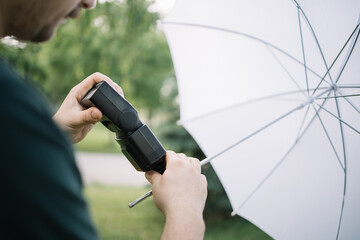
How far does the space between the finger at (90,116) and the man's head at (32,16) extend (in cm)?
48

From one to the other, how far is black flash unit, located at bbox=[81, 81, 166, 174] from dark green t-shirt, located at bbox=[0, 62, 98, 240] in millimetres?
665

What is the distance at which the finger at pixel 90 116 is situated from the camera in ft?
4.31

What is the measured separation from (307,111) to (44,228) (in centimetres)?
A: 203

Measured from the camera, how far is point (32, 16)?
2.54 ft

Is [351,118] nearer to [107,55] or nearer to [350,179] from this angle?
[350,179]

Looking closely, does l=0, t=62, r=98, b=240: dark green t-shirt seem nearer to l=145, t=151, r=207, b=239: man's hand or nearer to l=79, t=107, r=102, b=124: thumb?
l=145, t=151, r=207, b=239: man's hand

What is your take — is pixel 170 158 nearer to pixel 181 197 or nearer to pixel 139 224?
pixel 181 197

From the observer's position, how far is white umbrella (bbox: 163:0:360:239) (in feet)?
6.73

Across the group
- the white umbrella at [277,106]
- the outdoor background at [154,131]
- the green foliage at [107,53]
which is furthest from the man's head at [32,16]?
the green foliage at [107,53]

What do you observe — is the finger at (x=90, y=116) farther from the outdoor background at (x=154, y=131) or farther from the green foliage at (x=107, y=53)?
the green foliage at (x=107, y=53)

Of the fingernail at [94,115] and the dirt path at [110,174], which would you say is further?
the dirt path at [110,174]

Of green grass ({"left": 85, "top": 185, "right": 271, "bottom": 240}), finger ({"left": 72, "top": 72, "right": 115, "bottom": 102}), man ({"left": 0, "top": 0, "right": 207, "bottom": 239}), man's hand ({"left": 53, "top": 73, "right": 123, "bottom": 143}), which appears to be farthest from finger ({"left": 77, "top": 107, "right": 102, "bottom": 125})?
green grass ({"left": 85, "top": 185, "right": 271, "bottom": 240})

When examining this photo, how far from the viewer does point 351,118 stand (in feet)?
6.92

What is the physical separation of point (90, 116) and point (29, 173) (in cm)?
87
